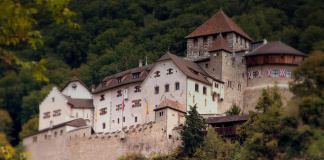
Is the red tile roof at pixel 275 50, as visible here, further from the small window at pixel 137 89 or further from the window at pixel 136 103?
the window at pixel 136 103

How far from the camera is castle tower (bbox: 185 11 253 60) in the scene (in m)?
60.4

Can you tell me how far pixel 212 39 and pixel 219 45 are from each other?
11.2ft

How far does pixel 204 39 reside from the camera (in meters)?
61.4

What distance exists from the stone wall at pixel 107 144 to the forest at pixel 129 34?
5.95 metres

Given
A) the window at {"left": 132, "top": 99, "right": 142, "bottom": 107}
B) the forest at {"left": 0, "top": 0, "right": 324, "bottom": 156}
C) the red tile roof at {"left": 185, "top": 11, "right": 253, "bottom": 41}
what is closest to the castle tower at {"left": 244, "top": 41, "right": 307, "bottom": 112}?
the red tile roof at {"left": 185, "top": 11, "right": 253, "bottom": 41}

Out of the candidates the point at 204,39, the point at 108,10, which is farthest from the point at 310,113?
the point at 108,10

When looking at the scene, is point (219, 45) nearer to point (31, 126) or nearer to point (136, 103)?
point (136, 103)

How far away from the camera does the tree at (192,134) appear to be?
4328cm

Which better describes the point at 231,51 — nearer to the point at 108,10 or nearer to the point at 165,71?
the point at 165,71

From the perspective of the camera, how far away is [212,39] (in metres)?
60.6

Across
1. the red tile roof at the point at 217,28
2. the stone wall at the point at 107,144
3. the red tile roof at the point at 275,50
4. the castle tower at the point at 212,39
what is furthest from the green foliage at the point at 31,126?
the red tile roof at the point at 275,50

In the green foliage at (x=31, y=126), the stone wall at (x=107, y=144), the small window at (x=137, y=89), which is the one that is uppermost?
the small window at (x=137, y=89)

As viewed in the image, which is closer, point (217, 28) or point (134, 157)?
point (134, 157)

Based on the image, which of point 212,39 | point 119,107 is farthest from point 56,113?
point 212,39
